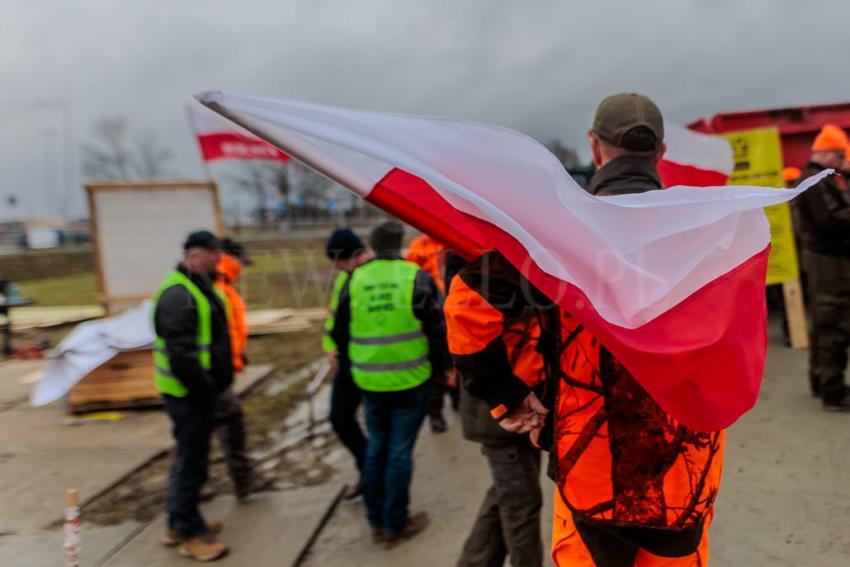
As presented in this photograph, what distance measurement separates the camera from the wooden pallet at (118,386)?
6.32 meters

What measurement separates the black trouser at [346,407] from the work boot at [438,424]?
132cm

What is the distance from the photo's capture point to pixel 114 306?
24.2 ft

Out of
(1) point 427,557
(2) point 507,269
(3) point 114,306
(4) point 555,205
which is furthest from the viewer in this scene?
(3) point 114,306

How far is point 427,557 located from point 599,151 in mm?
2647

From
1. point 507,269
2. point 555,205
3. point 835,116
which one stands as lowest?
point 507,269

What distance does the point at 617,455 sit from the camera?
1.69 metres

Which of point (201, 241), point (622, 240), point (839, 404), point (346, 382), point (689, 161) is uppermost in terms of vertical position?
point (689, 161)

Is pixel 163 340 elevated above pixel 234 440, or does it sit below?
above

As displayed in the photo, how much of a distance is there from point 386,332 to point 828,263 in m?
3.50

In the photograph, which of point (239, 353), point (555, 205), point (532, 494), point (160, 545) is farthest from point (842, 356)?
point (160, 545)

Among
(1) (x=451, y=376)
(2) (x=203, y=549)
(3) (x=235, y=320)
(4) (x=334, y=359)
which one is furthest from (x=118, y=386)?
(1) (x=451, y=376)

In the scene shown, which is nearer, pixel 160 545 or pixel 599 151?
pixel 599 151

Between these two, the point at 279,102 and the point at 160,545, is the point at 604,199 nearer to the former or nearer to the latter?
the point at 279,102

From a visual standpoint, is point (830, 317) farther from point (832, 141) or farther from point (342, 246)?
point (342, 246)
